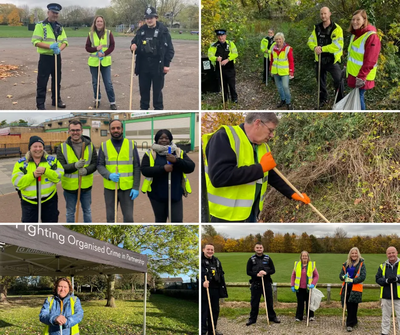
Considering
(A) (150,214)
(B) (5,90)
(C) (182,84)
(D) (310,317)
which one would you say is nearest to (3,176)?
(B) (5,90)

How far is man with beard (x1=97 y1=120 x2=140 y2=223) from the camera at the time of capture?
425 centimetres

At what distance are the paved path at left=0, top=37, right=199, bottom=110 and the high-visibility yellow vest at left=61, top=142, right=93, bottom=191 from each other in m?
1.26

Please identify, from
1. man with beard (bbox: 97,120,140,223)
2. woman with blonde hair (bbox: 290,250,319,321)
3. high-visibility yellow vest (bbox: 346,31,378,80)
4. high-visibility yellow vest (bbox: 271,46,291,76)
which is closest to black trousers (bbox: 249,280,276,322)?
woman with blonde hair (bbox: 290,250,319,321)

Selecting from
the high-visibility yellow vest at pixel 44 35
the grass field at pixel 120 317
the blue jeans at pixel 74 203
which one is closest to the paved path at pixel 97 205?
the blue jeans at pixel 74 203

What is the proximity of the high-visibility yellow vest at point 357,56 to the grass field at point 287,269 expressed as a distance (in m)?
3.30

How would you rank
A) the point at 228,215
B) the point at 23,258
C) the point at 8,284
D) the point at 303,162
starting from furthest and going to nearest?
the point at 8,284 → the point at 303,162 → the point at 23,258 → the point at 228,215

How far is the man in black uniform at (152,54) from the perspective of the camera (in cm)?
494

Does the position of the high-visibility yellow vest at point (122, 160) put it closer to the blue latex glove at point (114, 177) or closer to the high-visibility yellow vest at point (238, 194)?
the blue latex glove at point (114, 177)

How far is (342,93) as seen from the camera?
5.46 meters

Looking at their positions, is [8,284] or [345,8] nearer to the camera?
[345,8]

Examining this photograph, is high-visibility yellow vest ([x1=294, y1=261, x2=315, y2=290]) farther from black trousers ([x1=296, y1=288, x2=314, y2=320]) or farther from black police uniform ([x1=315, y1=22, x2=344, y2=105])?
black police uniform ([x1=315, y1=22, x2=344, y2=105])

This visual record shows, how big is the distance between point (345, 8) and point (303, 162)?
2.80m

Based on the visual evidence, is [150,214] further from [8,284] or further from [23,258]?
[8,284]

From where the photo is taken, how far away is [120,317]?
26.6 ft
